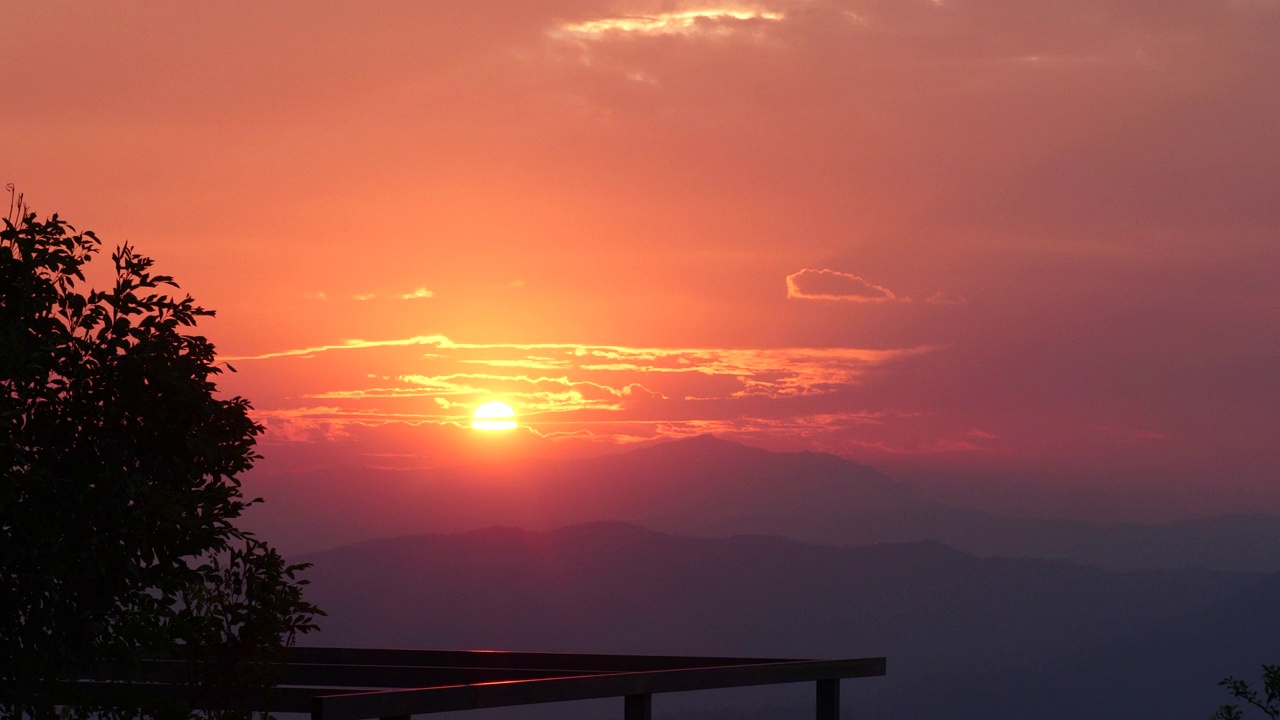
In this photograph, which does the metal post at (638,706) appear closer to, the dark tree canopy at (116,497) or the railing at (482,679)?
the railing at (482,679)

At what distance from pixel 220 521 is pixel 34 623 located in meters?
1.52

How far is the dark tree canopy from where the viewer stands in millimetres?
10086

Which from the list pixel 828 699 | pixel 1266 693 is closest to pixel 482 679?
pixel 828 699

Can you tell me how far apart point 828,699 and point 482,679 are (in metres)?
2.98

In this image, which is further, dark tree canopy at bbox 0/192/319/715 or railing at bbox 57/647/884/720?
dark tree canopy at bbox 0/192/319/715

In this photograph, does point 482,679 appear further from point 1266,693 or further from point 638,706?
point 1266,693

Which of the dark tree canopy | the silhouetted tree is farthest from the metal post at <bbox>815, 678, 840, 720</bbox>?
the silhouetted tree

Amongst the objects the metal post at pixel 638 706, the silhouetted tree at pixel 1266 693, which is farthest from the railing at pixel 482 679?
the silhouetted tree at pixel 1266 693

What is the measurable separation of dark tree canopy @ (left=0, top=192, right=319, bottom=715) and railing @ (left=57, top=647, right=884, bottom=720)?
0.49 metres

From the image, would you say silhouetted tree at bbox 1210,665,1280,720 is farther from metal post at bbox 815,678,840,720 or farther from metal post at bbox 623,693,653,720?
metal post at bbox 623,693,653,720

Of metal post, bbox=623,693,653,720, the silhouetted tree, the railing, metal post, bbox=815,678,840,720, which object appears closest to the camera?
the railing

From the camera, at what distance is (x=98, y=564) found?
10.0 metres

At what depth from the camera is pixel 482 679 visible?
10102 millimetres

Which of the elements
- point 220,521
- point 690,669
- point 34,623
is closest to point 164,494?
point 220,521
